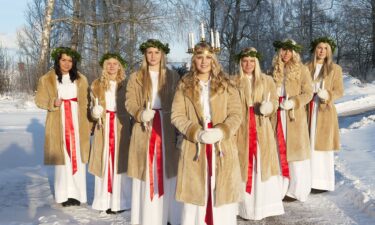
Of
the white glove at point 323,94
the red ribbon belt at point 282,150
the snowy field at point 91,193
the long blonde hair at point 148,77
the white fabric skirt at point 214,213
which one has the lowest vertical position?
the snowy field at point 91,193

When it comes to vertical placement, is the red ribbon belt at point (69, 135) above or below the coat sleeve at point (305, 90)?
below

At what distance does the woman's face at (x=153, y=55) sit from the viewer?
179 inches

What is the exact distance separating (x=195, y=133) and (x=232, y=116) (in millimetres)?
406

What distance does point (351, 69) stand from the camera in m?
33.9

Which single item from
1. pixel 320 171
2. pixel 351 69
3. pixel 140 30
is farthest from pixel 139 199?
pixel 351 69

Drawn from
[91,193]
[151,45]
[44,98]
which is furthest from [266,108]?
[91,193]

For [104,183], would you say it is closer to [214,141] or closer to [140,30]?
[214,141]

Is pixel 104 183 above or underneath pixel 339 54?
underneath

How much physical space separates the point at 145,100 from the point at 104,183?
1405 millimetres

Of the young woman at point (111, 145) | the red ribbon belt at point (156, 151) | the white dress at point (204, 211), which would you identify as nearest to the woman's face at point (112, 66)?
the young woman at point (111, 145)

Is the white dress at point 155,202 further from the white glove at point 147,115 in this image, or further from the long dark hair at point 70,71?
the long dark hair at point 70,71

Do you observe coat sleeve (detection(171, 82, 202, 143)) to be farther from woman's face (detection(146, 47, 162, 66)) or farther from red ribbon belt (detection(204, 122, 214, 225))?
woman's face (detection(146, 47, 162, 66))

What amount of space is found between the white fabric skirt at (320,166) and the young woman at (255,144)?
131 cm

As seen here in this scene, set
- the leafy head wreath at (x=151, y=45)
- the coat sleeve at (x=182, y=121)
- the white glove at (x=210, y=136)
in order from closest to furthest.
A: the white glove at (x=210, y=136) < the coat sleeve at (x=182, y=121) < the leafy head wreath at (x=151, y=45)
